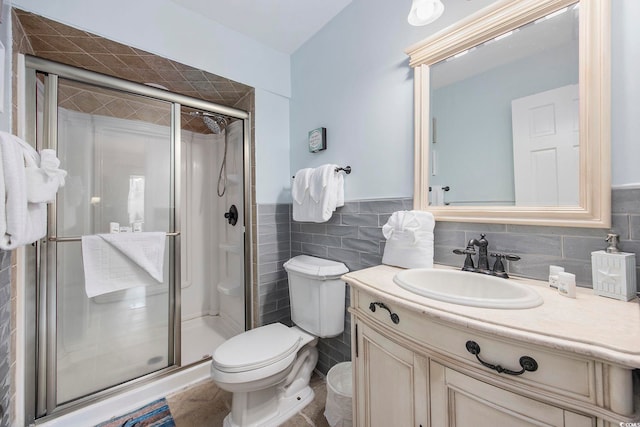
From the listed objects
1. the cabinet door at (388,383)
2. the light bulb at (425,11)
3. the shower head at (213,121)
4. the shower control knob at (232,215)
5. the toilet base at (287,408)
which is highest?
the light bulb at (425,11)

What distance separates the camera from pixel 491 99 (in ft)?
3.45

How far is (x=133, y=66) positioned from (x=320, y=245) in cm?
167

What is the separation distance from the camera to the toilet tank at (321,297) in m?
1.45

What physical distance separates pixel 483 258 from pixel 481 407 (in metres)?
0.54

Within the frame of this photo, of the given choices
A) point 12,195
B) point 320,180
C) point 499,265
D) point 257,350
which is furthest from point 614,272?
point 12,195

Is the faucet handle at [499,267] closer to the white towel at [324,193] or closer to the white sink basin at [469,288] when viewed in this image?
the white sink basin at [469,288]

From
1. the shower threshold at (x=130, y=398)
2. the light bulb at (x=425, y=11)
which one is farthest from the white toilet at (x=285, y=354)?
the light bulb at (x=425, y=11)

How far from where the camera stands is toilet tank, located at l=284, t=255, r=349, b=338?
Result: 1.45 m

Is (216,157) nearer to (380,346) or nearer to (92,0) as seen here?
(92,0)

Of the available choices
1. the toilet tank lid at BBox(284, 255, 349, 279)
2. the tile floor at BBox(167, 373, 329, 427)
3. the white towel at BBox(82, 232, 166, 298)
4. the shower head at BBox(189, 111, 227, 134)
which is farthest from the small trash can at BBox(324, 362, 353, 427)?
the shower head at BBox(189, 111, 227, 134)

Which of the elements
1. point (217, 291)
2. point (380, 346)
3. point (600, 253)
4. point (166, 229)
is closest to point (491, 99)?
point (600, 253)

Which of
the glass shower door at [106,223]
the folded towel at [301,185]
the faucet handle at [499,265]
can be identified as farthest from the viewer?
the folded towel at [301,185]

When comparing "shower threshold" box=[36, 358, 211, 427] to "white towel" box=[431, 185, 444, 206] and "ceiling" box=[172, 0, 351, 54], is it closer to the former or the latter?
"white towel" box=[431, 185, 444, 206]

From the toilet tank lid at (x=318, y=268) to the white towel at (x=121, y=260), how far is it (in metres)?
0.84
